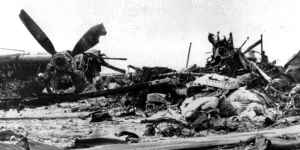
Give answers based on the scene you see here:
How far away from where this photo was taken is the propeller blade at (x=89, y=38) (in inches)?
776

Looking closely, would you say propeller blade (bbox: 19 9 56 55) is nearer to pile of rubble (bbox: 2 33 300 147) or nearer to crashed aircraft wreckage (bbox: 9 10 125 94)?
crashed aircraft wreckage (bbox: 9 10 125 94)

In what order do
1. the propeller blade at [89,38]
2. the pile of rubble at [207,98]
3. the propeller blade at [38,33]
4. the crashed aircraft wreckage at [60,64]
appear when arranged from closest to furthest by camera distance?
the pile of rubble at [207,98], the crashed aircraft wreckage at [60,64], the propeller blade at [38,33], the propeller blade at [89,38]

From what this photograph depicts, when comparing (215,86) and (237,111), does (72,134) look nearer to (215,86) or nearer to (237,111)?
(237,111)

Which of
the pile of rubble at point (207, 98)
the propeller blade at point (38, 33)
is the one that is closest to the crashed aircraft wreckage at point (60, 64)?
the propeller blade at point (38, 33)

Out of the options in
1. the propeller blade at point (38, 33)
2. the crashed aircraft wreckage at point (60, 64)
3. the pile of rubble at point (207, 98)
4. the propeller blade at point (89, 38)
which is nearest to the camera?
the pile of rubble at point (207, 98)

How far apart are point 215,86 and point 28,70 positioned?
9.98m

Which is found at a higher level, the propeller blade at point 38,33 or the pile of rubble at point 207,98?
the propeller blade at point 38,33

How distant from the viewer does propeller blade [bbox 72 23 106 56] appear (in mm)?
19703

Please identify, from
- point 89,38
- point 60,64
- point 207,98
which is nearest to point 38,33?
point 60,64

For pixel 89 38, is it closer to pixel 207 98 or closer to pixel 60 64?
pixel 60 64

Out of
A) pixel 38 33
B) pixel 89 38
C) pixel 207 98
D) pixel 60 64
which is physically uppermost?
pixel 38 33

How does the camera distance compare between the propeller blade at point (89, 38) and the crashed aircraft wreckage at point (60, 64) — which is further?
the propeller blade at point (89, 38)

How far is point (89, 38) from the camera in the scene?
19984 mm

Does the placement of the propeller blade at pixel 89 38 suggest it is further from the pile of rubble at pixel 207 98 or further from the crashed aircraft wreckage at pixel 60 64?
the pile of rubble at pixel 207 98
